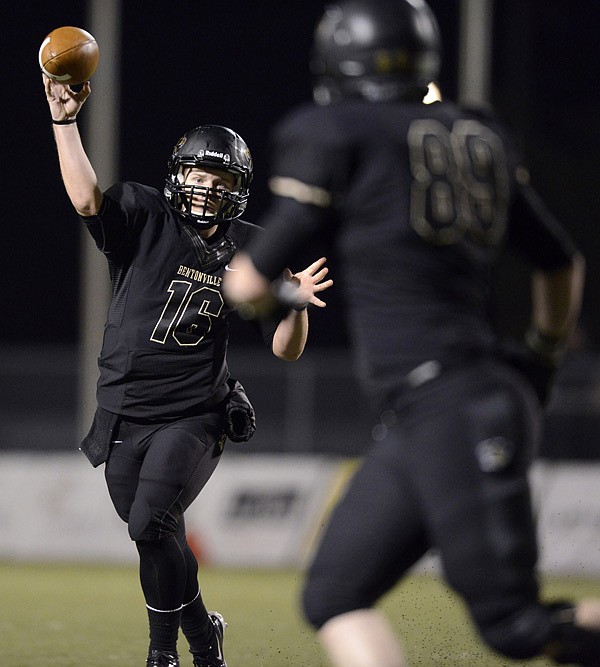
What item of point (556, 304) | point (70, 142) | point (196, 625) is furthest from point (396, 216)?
point (196, 625)

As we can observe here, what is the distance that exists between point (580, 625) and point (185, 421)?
2279mm

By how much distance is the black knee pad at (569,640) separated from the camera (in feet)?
11.7

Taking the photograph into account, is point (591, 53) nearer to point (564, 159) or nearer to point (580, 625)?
point (564, 159)

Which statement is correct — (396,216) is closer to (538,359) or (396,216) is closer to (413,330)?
(413,330)

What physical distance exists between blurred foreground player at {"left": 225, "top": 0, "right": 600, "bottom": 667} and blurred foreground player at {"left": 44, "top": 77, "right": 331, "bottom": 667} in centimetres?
160

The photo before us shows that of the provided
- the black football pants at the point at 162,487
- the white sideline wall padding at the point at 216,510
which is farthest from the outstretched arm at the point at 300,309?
the white sideline wall padding at the point at 216,510

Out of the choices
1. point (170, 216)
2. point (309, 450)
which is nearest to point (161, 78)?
point (309, 450)

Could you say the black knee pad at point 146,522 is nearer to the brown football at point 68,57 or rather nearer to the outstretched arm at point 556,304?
the brown football at point 68,57

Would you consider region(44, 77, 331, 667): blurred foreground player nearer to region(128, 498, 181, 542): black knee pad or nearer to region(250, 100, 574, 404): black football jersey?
region(128, 498, 181, 542): black knee pad

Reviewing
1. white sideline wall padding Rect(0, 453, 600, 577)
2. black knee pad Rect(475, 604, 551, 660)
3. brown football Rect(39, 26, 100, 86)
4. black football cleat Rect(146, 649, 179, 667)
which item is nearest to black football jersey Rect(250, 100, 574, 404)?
black knee pad Rect(475, 604, 551, 660)

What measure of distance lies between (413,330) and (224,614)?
5.00 metres

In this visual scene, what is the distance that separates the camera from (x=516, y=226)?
3.86 m

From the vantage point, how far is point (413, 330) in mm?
3652

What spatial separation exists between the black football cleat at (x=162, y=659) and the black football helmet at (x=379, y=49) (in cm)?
254
